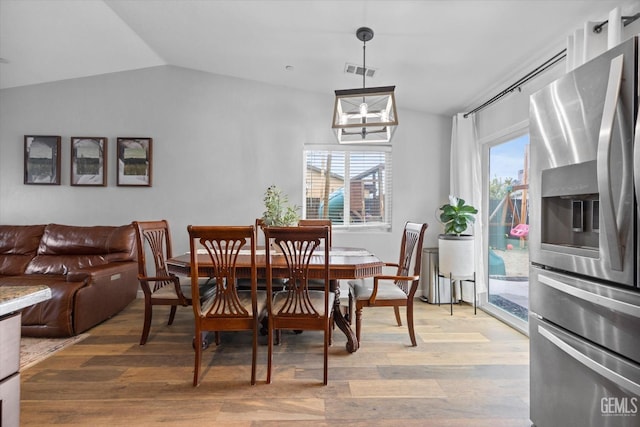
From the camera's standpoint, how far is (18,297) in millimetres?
837

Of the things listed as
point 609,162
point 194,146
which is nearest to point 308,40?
point 194,146

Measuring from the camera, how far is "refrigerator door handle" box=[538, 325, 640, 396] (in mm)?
1099

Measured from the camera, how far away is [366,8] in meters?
2.45

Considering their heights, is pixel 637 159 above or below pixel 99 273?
above

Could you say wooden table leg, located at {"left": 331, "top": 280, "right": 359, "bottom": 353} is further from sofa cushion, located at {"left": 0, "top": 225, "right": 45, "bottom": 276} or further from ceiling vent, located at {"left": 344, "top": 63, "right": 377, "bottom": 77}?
sofa cushion, located at {"left": 0, "top": 225, "right": 45, "bottom": 276}

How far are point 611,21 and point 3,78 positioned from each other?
608 centimetres

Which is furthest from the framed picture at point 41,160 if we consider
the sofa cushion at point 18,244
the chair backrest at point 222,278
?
the chair backrest at point 222,278

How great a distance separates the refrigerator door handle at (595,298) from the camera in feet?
3.60

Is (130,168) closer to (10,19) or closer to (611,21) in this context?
(10,19)

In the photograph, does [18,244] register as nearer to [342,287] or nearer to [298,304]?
[298,304]

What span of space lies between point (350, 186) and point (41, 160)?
4.12 meters

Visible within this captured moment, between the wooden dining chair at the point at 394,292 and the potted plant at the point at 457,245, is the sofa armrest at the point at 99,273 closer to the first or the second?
the wooden dining chair at the point at 394,292

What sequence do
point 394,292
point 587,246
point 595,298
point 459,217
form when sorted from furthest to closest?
point 459,217
point 394,292
point 587,246
point 595,298

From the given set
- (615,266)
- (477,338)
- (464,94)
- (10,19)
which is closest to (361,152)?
(464,94)
